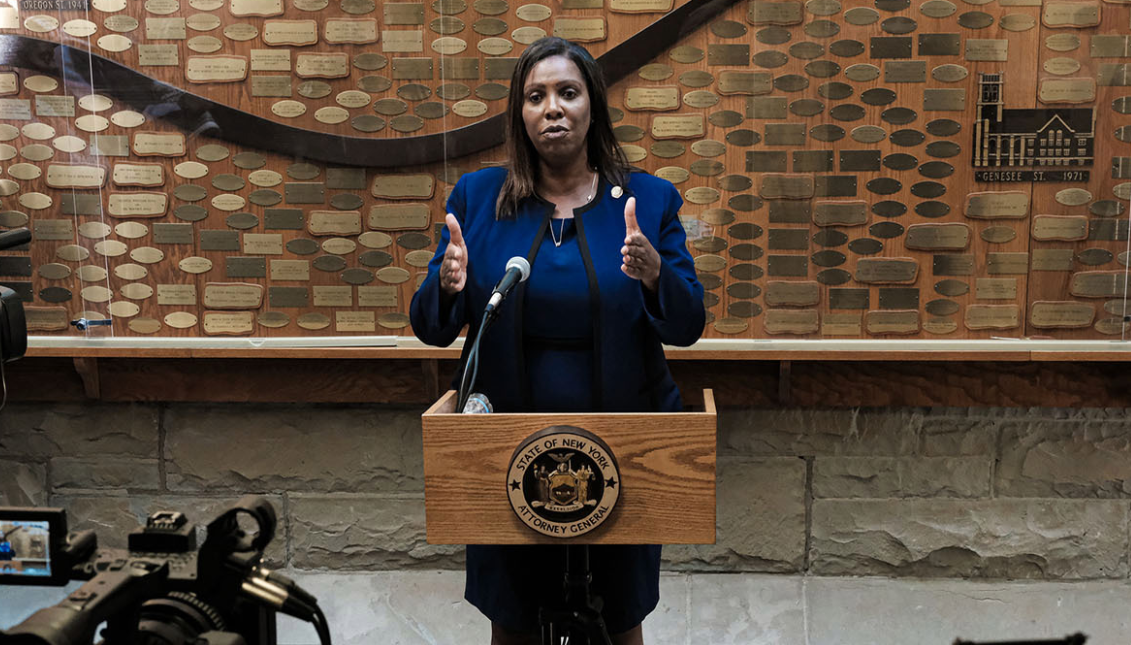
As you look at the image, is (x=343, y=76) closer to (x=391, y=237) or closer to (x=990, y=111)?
(x=391, y=237)

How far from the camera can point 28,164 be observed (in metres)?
3.03

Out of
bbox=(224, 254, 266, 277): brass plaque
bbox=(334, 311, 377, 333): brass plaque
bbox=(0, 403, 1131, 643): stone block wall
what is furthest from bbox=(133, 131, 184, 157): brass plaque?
bbox=(0, 403, 1131, 643): stone block wall

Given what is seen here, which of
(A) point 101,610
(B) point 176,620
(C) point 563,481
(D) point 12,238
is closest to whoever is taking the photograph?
(A) point 101,610

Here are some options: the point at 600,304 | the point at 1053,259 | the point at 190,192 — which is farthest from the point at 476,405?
the point at 1053,259

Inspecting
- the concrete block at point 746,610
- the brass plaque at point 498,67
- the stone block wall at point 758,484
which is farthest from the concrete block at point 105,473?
the concrete block at point 746,610

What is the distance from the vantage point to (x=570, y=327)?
159cm

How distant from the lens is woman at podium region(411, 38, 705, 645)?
1575 millimetres

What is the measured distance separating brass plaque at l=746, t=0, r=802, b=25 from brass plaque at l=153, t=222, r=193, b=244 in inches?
75.4

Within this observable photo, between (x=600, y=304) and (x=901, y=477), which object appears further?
(x=901, y=477)

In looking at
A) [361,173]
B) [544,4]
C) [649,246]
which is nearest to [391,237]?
[361,173]

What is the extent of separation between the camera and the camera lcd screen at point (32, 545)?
3.07 ft

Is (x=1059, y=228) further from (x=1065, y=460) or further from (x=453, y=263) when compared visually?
(x=453, y=263)

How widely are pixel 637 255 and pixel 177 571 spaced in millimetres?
801

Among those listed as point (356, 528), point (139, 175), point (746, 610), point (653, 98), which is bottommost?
point (746, 610)
